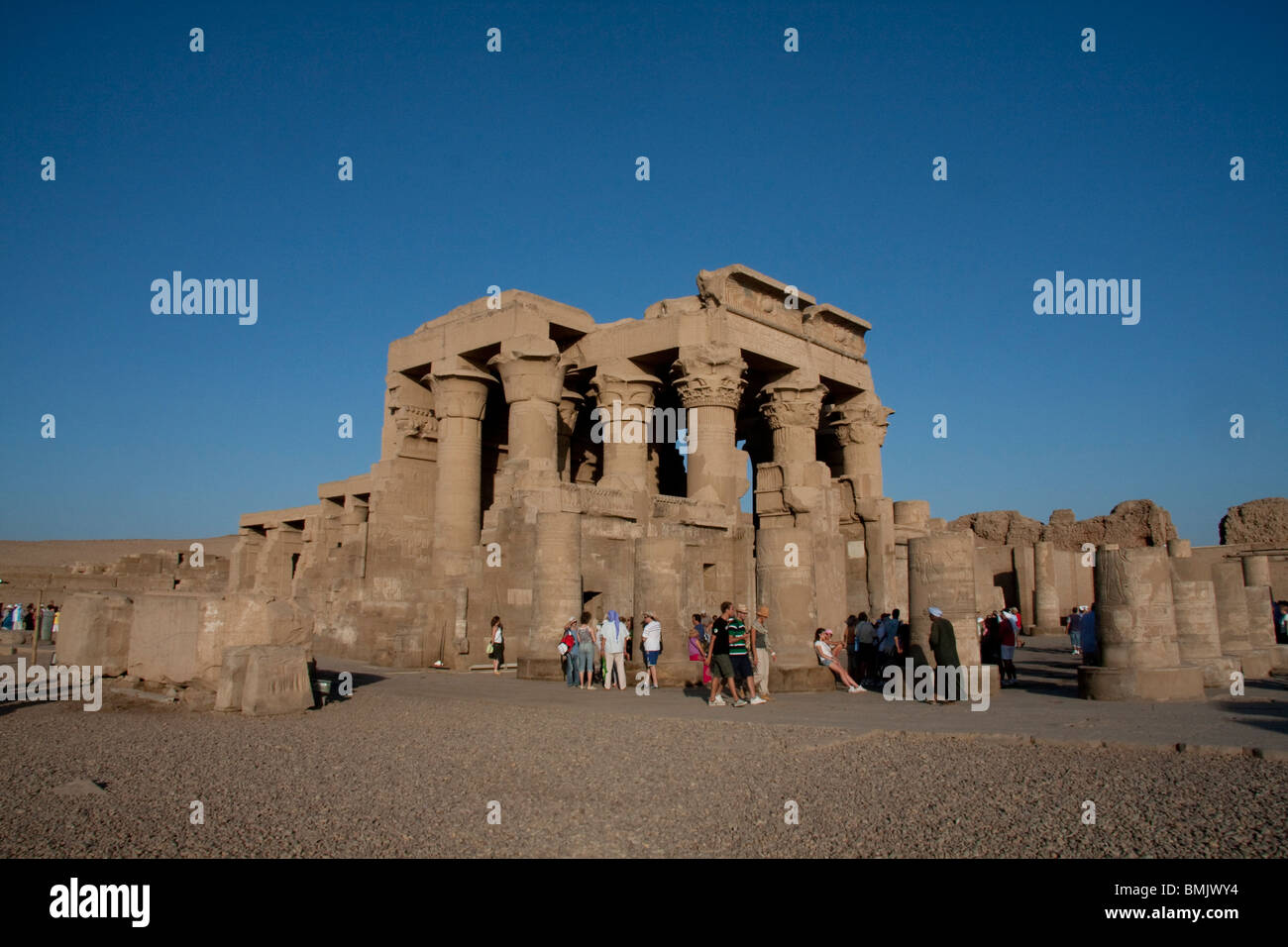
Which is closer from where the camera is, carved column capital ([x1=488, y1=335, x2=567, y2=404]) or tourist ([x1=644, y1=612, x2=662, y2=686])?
tourist ([x1=644, y1=612, x2=662, y2=686])

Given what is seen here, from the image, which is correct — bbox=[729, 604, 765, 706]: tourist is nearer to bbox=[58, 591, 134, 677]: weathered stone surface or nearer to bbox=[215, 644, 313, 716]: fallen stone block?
bbox=[215, 644, 313, 716]: fallen stone block

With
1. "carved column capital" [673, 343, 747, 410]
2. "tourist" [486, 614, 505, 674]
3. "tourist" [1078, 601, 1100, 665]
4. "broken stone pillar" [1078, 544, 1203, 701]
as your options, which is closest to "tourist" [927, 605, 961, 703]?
"broken stone pillar" [1078, 544, 1203, 701]

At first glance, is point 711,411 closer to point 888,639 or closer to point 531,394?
point 531,394

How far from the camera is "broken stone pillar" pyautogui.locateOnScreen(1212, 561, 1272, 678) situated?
15.5m

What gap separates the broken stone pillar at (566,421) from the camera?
23781 millimetres

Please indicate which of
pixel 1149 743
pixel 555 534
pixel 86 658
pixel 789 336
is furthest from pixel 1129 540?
pixel 86 658

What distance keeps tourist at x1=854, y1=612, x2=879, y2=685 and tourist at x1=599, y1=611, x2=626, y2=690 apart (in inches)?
166

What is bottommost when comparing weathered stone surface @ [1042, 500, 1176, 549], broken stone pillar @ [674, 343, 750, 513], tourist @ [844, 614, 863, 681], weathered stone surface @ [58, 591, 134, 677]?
tourist @ [844, 614, 863, 681]

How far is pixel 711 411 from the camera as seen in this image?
20.6m

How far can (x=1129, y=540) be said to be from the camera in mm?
36438

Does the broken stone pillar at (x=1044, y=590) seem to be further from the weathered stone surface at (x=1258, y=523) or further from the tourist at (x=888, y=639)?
the tourist at (x=888, y=639)

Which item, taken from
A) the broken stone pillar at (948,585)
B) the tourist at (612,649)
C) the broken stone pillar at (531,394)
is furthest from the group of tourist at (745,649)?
the broken stone pillar at (531,394)

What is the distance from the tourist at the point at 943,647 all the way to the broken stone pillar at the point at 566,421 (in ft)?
43.1
